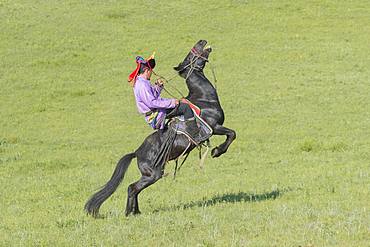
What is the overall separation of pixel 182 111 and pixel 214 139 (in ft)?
34.0

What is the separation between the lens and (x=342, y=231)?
7.96m

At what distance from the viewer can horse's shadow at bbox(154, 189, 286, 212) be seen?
1094 centimetres

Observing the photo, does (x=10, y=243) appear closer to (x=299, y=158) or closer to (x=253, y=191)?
(x=253, y=191)

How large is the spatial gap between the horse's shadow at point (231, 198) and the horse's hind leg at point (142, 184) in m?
0.65

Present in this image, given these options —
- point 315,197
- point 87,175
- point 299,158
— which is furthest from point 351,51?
point 315,197

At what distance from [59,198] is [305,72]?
19439 mm

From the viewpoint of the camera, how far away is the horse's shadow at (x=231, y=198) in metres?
10.9

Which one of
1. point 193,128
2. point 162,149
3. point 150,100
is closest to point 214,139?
A: point 193,128

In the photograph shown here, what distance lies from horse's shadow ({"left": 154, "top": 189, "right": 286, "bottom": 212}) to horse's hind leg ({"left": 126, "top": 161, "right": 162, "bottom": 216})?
65cm

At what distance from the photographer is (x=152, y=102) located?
1002 centimetres

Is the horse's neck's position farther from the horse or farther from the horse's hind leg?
the horse's hind leg

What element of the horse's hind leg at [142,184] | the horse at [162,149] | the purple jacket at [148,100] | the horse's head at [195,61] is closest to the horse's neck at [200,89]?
the horse at [162,149]

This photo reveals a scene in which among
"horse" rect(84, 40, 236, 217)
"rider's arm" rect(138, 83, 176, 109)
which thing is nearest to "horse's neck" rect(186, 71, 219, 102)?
"horse" rect(84, 40, 236, 217)

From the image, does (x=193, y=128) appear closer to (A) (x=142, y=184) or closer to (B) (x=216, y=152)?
(B) (x=216, y=152)
